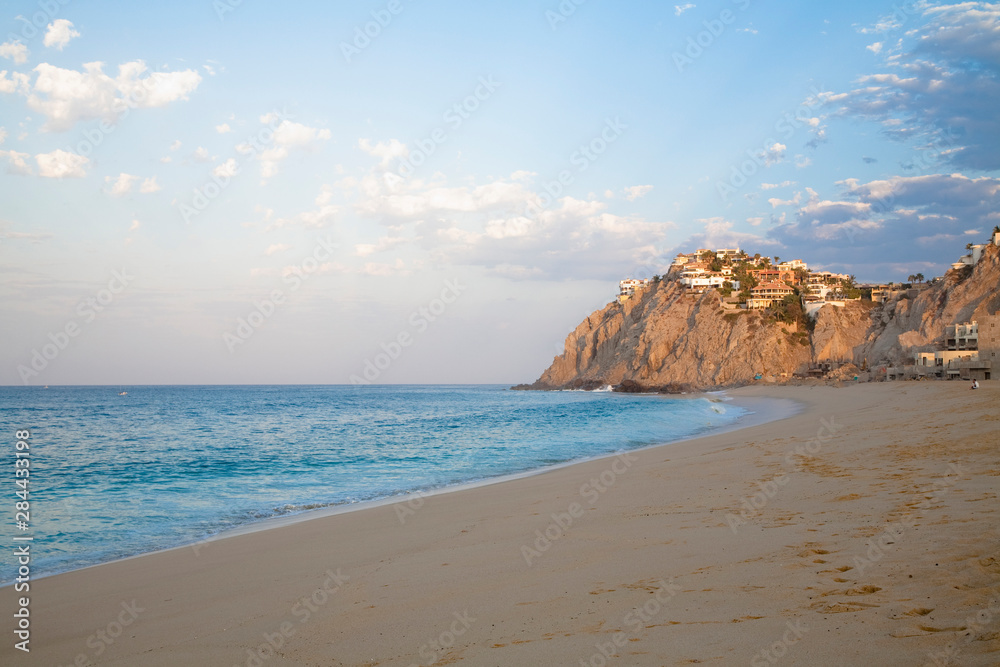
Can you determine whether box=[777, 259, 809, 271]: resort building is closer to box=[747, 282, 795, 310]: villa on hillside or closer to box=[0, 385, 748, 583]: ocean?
box=[747, 282, 795, 310]: villa on hillside

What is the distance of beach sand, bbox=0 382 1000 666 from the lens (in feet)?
11.9

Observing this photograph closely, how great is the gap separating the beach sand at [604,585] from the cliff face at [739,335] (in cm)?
5744

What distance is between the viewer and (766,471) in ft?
33.5

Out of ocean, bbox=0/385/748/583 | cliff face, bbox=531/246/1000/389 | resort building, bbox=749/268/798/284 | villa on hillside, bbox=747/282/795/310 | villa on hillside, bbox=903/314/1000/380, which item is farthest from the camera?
resort building, bbox=749/268/798/284

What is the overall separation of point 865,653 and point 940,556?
6.28 ft

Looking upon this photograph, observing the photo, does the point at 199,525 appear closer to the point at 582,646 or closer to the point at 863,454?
the point at 582,646

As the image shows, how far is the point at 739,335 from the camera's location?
295 ft

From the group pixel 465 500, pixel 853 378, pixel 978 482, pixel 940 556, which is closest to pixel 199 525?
pixel 465 500

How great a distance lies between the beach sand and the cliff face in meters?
57.4

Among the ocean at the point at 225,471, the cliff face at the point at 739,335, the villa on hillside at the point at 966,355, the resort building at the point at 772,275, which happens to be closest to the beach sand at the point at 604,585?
the ocean at the point at 225,471

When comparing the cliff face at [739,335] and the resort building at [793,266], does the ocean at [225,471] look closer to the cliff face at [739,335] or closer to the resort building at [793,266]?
the cliff face at [739,335]

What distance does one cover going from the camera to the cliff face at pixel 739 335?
56.3 meters

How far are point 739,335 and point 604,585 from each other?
305 ft

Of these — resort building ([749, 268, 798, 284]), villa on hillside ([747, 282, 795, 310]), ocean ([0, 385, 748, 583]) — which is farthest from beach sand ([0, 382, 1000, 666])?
resort building ([749, 268, 798, 284])
